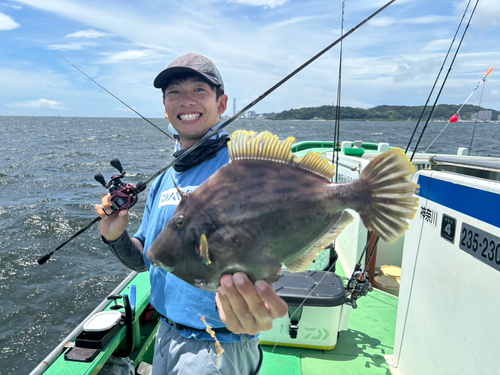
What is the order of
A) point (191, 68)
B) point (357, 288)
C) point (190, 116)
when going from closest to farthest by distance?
point (191, 68) < point (190, 116) < point (357, 288)

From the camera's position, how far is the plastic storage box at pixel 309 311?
12.9 ft

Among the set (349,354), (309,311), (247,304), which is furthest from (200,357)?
(349,354)

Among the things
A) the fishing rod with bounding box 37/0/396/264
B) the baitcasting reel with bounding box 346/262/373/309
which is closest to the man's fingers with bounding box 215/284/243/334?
the fishing rod with bounding box 37/0/396/264

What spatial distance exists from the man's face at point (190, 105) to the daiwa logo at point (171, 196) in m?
0.42

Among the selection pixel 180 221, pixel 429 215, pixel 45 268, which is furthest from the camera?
pixel 45 268

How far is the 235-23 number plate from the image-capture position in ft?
7.26

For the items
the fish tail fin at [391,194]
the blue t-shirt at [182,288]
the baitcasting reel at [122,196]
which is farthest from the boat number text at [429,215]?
the baitcasting reel at [122,196]

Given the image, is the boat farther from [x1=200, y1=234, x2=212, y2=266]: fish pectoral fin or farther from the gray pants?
[x1=200, y1=234, x2=212, y2=266]: fish pectoral fin

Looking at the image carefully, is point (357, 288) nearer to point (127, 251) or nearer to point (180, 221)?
point (127, 251)

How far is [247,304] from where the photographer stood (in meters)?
1.62

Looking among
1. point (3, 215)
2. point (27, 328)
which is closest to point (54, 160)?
point (3, 215)

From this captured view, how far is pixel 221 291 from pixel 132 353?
11.8 ft

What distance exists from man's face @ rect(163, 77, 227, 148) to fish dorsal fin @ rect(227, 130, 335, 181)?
90 centimetres

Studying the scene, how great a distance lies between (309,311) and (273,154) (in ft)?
10.1
